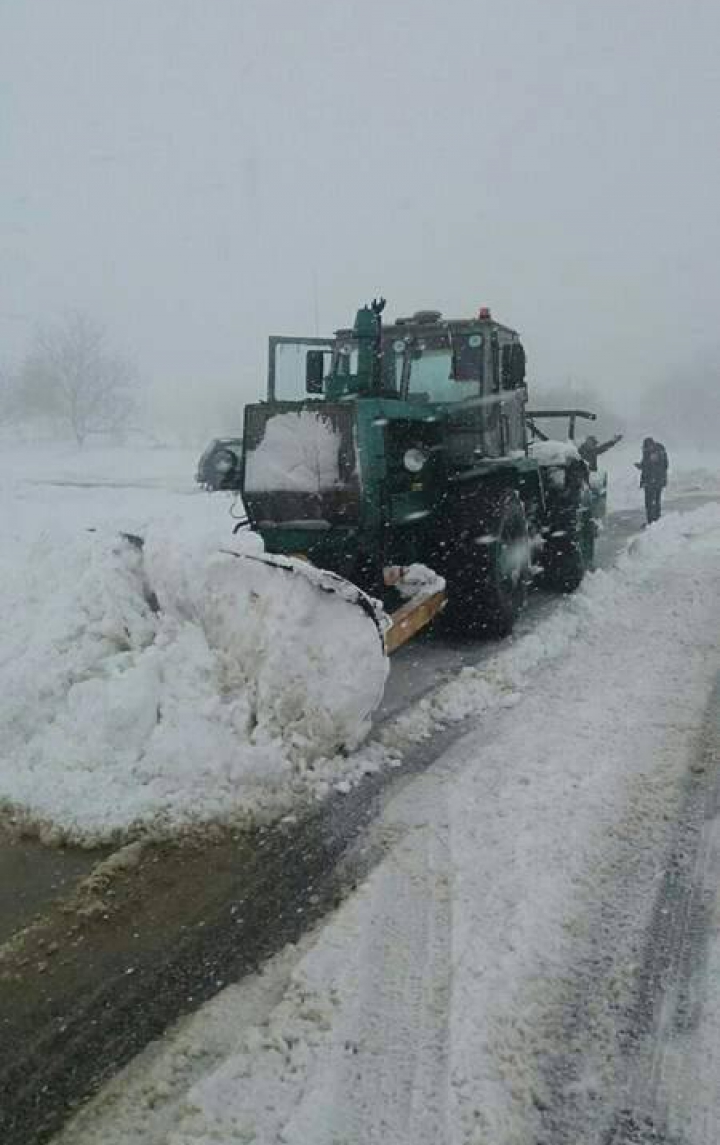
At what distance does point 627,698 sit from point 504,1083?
3.06 m

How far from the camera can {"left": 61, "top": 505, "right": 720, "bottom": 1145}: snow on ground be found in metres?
2.02

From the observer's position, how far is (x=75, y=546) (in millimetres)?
4902

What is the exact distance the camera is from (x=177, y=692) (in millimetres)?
3918

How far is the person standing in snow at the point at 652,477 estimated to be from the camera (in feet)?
45.9

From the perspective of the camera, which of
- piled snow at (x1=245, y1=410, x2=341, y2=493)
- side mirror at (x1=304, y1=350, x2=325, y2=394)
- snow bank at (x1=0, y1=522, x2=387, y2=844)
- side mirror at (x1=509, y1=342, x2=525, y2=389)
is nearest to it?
snow bank at (x1=0, y1=522, x2=387, y2=844)

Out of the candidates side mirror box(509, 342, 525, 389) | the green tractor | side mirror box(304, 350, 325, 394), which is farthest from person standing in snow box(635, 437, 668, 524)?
side mirror box(304, 350, 325, 394)

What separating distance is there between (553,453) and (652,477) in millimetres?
6729

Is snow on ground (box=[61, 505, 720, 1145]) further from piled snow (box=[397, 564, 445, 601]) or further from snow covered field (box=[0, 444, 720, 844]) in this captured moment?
piled snow (box=[397, 564, 445, 601])

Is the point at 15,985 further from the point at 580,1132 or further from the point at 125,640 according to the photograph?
the point at 125,640

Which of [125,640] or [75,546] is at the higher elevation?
[75,546]

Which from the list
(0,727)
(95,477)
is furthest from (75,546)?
(95,477)

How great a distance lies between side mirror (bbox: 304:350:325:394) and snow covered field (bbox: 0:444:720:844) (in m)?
2.22

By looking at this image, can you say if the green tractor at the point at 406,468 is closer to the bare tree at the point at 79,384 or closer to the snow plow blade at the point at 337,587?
the snow plow blade at the point at 337,587

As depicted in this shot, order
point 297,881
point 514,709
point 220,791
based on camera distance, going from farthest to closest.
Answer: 1. point 514,709
2. point 220,791
3. point 297,881
